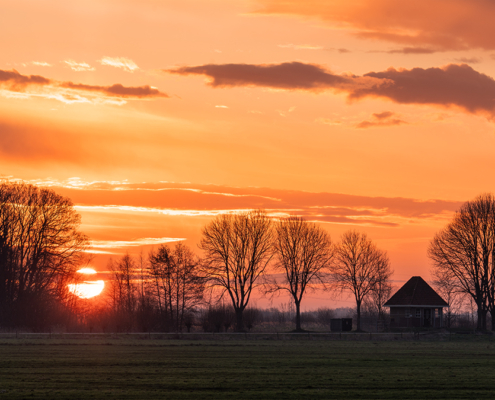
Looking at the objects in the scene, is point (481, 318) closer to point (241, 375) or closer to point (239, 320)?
point (239, 320)

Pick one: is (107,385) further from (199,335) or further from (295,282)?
(295,282)

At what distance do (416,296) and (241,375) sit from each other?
7079 cm

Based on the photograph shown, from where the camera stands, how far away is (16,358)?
38594 millimetres

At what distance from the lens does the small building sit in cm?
9288

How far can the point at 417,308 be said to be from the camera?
307 feet

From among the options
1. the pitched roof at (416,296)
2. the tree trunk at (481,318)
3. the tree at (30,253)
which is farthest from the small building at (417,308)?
the tree at (30,253)

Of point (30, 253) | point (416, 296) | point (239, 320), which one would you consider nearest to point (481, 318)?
point (416, 296)

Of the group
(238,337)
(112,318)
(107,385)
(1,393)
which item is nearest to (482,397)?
(107,385)

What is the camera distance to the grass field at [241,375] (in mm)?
23312

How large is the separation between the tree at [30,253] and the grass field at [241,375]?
34.9 meters

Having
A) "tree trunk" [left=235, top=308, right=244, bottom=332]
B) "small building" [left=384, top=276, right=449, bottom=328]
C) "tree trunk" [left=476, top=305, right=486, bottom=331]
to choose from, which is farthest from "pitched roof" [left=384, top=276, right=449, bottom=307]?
"tree trunk" [left=235, top=308, right=244, bottom=332]

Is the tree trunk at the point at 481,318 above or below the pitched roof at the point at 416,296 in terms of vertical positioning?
below

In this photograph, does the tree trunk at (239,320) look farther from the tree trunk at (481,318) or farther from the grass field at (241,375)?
the grass field at (241,375)

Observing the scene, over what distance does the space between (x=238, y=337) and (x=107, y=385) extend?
45670mm
